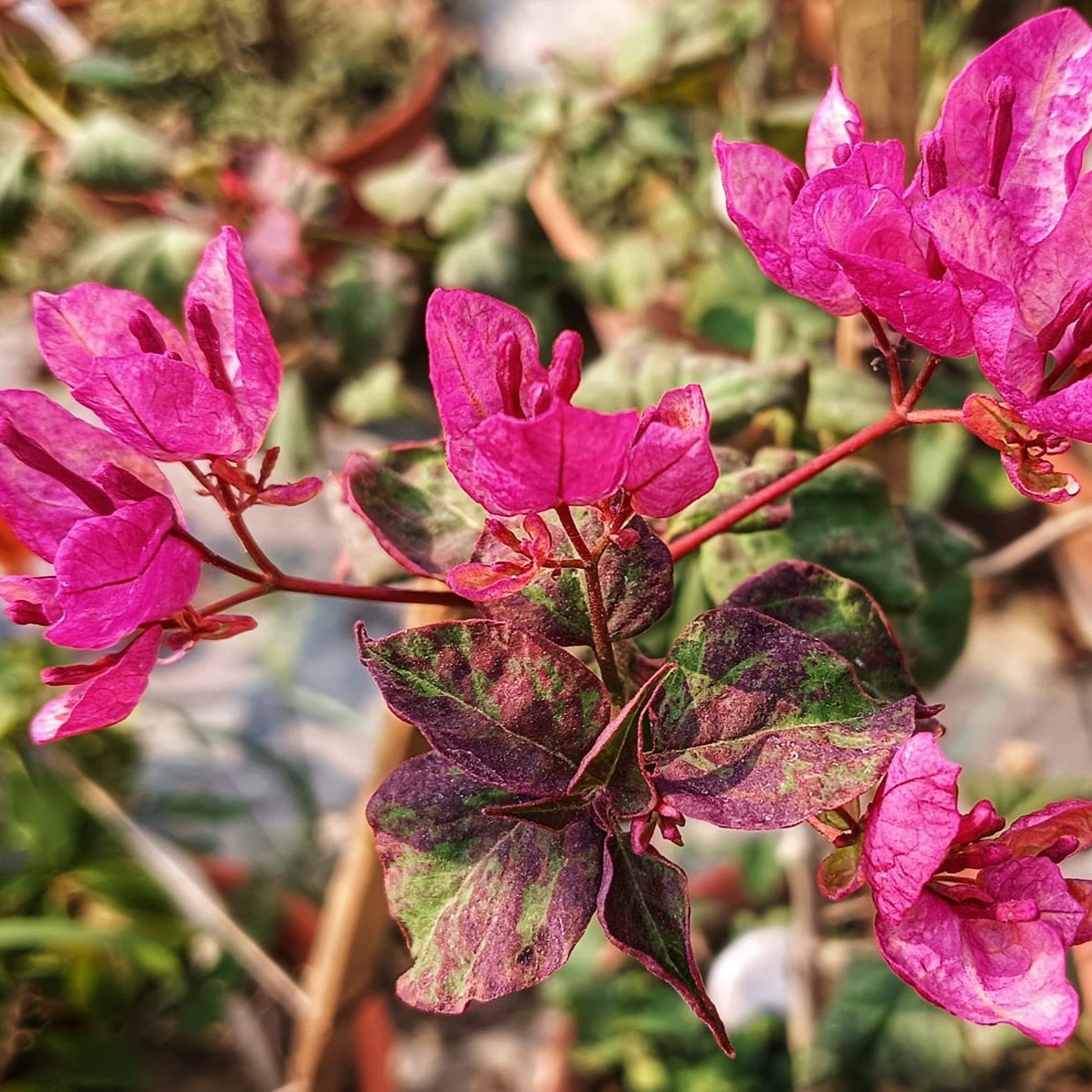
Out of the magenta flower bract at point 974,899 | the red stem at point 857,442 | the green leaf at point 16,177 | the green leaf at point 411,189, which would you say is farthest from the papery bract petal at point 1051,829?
the green leaf at point 16,177

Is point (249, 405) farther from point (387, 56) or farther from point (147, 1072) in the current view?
point (387, 56)

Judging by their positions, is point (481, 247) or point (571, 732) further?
point (481, 247)

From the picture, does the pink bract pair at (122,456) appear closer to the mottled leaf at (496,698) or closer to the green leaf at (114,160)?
the mottled leaf at (496,698)

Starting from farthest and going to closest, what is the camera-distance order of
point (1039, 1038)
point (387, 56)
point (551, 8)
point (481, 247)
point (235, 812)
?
point (551, 8) < point (387, 56) < point (235, 812) < point (481, 247) < point (1039, 1038)

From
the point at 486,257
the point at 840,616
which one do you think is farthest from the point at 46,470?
the point at 486,257

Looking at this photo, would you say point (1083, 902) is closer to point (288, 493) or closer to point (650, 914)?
point (650, 914)

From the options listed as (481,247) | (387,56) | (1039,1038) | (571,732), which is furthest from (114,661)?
(387,56)

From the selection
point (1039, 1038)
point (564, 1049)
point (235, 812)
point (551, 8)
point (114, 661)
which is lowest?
point (564, 1049)
